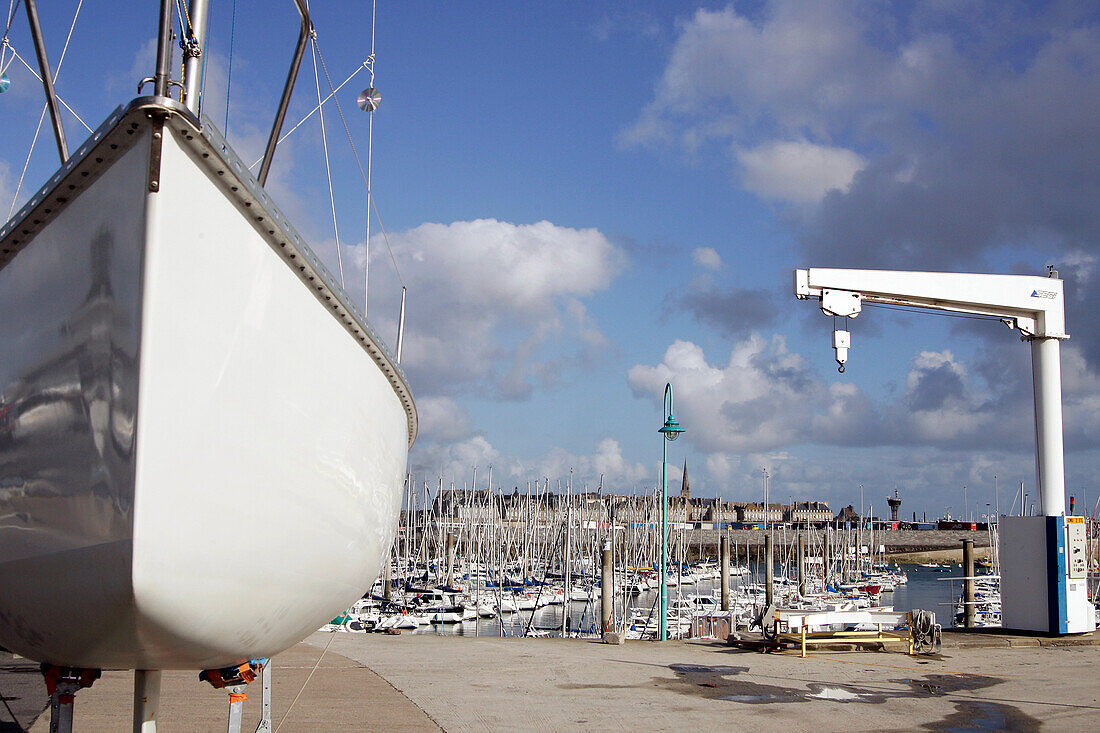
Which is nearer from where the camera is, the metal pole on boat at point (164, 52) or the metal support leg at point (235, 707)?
the metal pole on boat at point (164, 52)

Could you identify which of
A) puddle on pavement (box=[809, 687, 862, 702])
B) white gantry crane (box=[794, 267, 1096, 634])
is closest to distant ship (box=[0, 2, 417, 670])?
puddle on pavement (box=[809, 687, 862, 702])

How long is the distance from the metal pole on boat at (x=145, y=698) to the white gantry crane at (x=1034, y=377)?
12.8 m

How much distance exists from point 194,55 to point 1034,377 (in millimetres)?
16130

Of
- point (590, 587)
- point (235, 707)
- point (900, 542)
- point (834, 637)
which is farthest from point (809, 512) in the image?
point (235, 707)

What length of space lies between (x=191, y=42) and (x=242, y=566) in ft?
9.34

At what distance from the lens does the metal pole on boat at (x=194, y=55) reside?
481 cm

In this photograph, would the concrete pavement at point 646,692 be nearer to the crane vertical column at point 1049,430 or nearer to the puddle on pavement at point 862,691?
the puddle on pavement at point 862,691

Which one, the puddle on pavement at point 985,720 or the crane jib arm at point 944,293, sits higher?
the crane jib arm at point 944,293

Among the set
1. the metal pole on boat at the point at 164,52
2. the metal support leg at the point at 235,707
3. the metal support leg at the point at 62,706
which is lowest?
the metal support leg at the point at 235,707

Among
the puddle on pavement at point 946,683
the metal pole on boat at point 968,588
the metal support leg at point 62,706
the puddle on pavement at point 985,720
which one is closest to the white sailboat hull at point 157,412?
the metal support leg at point 62,706

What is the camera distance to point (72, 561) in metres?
4.32

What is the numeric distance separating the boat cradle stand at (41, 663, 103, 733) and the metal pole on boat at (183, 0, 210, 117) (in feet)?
11.7

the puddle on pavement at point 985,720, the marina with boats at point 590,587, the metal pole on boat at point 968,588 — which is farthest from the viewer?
the marina with boats at point 590,587

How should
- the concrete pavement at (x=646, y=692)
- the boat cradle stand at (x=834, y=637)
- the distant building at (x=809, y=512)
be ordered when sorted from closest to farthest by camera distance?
the concrete pavement at (x=646, y=692) < the boat cradle stand at (x=834, y=637) < the distant building at (x=809, y=512)
